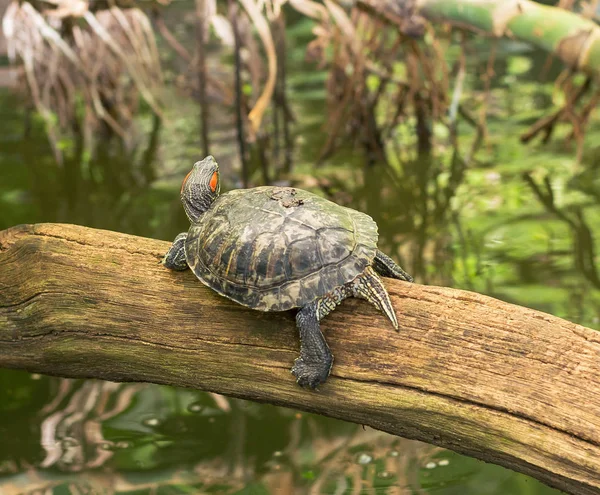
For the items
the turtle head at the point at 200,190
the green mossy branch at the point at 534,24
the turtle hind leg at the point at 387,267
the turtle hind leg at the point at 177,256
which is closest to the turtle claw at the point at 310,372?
the turtle hind leg at the point at 387,267

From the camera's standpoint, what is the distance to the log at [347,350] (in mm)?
2129

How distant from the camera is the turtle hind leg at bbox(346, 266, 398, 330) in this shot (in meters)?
2.43

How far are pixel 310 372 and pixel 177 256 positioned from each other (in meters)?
0.75

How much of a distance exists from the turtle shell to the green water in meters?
0.81

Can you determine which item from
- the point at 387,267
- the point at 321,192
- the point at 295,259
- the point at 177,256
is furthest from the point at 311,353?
the point at 321,192

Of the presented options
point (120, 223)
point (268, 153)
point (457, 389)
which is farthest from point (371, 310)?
point (268, 153)

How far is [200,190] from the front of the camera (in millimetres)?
2760

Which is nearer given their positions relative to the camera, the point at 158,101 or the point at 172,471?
the point at 172,471

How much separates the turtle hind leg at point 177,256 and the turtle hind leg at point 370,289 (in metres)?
0.69

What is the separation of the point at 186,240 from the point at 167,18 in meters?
9.10

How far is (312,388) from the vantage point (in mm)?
2344

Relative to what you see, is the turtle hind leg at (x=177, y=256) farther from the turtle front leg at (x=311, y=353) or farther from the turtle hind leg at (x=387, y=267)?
the turtle hind leg at (x=387, y=267)

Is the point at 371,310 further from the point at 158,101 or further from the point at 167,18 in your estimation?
the point at 167,18

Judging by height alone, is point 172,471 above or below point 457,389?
below
